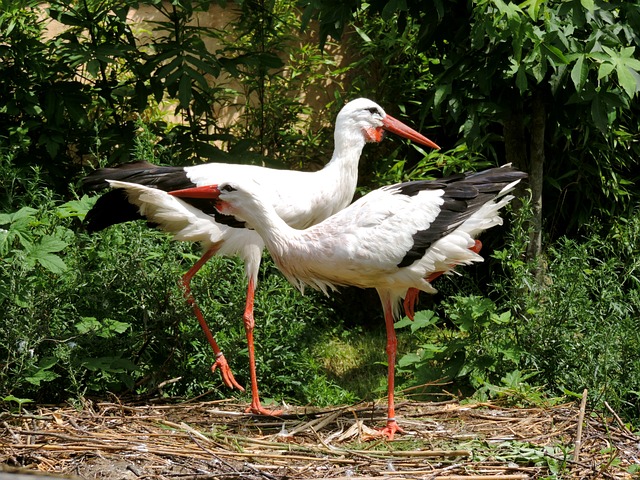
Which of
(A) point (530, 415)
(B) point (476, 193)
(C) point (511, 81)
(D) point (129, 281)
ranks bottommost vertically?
(A) point (530, 415)

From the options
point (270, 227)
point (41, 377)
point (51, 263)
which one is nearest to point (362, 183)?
point (270, 227)

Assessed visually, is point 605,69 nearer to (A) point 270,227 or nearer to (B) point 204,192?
(A) point 270,227

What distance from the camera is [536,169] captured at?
639 cm

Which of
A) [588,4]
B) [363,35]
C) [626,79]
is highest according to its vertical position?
[363,35]

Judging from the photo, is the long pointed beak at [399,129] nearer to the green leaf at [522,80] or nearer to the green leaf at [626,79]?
the green leaf at [522,80]

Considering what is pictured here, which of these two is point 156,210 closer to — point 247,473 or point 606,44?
point 247,473

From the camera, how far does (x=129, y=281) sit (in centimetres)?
564

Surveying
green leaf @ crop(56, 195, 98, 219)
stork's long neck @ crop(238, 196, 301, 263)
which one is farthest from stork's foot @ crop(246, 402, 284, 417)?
green leaf @ crop(56, 195, 98, 219)

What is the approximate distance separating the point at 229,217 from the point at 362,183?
2.46m

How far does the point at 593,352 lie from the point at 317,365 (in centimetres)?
Result: 180

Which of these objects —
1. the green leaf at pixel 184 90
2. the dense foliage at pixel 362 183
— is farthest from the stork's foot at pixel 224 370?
the green leaf at pixel 184 90

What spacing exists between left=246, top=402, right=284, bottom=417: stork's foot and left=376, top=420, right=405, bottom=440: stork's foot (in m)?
0.64

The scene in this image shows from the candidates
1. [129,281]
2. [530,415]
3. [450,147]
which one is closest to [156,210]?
[129,281]

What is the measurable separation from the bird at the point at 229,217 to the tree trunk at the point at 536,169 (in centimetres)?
108
